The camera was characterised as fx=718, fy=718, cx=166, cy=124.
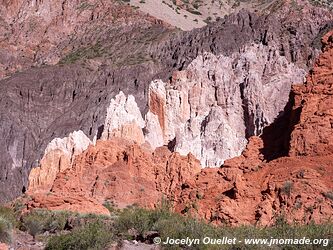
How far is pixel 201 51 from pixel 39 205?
62.7 meters

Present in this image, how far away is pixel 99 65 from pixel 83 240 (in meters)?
78.3

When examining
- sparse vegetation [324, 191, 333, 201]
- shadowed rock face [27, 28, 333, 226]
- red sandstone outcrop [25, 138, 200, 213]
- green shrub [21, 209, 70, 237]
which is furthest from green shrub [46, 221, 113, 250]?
red sandstone outcrop [25, 138, 200, 213]

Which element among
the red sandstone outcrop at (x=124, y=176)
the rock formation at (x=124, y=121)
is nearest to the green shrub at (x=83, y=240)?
the red sandstone outcrop at (x=124, y=176)

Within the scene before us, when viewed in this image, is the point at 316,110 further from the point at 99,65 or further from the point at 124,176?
the point at 99,65

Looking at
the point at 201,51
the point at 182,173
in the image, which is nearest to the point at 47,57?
the point at 201,51

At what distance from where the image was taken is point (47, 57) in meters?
106

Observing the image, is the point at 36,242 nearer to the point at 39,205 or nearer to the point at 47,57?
the point at 39,205

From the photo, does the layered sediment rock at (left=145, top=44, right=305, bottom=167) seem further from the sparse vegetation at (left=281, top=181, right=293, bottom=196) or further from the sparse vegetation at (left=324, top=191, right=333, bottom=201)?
the sparse vegetation at (left=324, top=191, right=333, bottom=201)

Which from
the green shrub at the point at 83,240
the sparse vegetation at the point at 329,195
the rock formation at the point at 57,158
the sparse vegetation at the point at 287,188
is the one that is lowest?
the green shrub at the point at 83,240

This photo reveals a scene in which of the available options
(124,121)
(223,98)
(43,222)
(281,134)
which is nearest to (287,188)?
(43,222)

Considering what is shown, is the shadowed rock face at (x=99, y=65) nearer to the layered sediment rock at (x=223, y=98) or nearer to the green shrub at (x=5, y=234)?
the layered sediment rock at (x=223, y=98)

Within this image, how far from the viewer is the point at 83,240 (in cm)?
1997

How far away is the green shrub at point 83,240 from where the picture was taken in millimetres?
19984

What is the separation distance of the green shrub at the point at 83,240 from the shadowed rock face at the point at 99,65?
5207 centimetres
